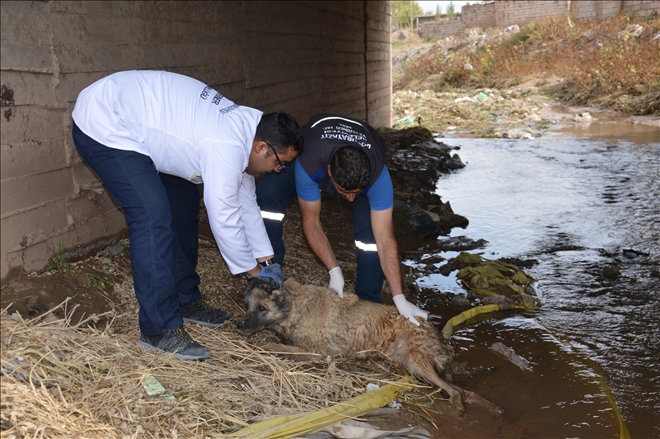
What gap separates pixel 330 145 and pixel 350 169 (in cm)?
40

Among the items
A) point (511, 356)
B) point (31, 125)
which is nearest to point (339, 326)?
point (511, 356)

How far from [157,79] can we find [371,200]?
1.73 metres

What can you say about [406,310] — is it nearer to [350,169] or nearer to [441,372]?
[441,372]

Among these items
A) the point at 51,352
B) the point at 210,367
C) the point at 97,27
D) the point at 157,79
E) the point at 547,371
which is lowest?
the point at 547,371

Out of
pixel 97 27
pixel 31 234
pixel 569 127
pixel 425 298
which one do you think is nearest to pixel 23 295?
pixel 31 234

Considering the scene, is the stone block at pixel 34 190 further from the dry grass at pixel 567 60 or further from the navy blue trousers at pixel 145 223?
the dry grass at pixel 567 60

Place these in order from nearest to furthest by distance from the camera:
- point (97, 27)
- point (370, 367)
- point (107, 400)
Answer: point (107, 400)
point (370, 367)
point (97, 27)

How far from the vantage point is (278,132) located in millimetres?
3857

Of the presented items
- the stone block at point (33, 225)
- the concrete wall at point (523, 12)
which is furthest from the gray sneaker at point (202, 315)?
the concrete wall at point (523, 12)

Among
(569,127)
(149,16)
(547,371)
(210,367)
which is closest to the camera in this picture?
(210,367)

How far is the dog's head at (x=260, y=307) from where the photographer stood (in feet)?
13.8

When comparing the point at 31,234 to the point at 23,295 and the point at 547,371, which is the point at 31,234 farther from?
the point at 547,371

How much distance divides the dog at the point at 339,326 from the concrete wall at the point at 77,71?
1.60 metres

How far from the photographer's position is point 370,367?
170 inches
